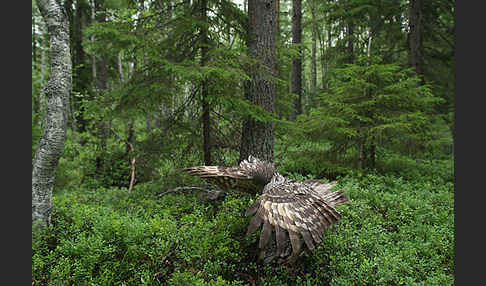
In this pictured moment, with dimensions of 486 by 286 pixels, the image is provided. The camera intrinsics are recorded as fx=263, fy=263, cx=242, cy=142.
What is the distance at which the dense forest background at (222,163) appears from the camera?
327 centimetres

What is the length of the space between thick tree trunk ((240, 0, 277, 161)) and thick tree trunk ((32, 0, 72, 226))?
10.8ft

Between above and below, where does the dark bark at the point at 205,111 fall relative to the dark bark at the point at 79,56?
below

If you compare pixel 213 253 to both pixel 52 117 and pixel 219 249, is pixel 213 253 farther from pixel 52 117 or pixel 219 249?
pixel 52 117

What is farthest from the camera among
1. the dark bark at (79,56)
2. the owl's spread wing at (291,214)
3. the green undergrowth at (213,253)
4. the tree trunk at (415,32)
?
the dark bark at (79,56)

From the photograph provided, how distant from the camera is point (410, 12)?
31.0 ft

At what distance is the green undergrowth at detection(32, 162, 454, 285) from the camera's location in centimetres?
308

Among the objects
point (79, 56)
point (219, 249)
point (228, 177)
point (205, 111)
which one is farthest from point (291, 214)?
point (79, 56)

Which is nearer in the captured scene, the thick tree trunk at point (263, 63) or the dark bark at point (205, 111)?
the dark bark at point (205, 111)

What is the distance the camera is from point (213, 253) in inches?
130

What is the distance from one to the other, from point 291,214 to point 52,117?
3.57 m

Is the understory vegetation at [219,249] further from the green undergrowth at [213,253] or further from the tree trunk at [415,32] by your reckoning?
the tree trunk at [415,32]

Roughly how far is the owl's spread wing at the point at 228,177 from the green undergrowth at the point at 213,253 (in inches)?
26.6

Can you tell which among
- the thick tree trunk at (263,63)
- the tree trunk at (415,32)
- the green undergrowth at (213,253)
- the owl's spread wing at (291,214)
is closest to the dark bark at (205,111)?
the thick tree trunk at (263,63)

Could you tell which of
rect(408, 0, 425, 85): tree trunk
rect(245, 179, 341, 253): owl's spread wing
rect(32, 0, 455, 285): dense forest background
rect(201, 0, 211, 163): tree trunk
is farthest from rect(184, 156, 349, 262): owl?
rect(408, 0, 425, 85): tree trunk
